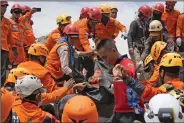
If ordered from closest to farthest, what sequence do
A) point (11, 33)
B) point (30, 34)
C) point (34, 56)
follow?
point (34, 56) < point (11, 33) < point (30, 34)

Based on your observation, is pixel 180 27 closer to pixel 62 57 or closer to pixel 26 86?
pixel 62 57

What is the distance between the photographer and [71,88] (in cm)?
775

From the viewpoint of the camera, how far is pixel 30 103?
659cm

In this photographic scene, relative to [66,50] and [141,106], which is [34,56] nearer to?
[66,50]

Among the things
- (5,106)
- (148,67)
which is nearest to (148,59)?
(148,67)

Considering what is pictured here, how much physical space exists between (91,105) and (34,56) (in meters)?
3.99

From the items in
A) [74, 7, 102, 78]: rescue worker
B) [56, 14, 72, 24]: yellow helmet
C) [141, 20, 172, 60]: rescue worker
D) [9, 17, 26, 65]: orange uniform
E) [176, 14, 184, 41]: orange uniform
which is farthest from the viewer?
[176, 14, 184, 41]: orange uniform

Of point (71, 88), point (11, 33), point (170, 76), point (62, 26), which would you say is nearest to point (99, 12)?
point (62, 26)

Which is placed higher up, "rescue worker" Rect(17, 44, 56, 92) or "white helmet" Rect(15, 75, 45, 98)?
"white helmet" Rect(15, 75, 45, 98)

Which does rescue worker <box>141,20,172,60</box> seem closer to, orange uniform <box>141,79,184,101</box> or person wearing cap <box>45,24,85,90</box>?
person wearing cap <box>45,24,85,90</box>

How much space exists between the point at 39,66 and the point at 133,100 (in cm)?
290

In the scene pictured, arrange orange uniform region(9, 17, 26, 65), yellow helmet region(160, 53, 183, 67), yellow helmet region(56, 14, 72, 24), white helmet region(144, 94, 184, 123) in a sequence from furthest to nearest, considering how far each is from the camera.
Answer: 1. yellow helmet region(56, 14, 72, 24)
2. orange uniform region(9, 17, 26, 65)
3. yellow helmet region(160, 53, 183, 67)
4. white helmet region(144, 94, 184, 123)

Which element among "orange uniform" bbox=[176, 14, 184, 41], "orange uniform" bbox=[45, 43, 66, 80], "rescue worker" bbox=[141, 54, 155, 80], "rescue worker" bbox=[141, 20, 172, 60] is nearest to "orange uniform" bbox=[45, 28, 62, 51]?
"orange uniform" bbox=[45, 43, 66, 80]

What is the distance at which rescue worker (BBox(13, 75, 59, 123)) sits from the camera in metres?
6.41
